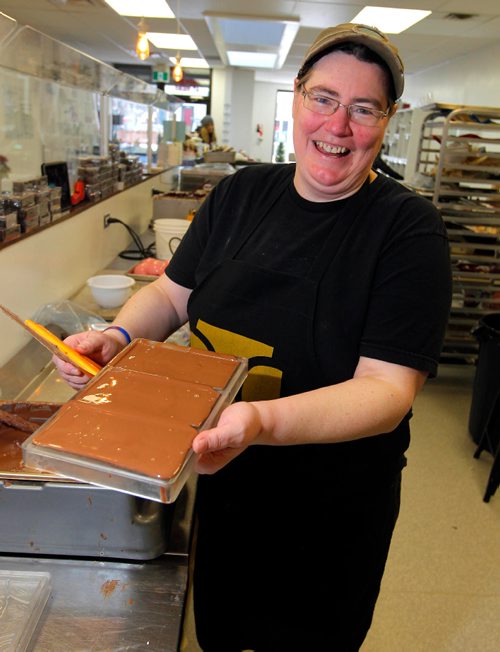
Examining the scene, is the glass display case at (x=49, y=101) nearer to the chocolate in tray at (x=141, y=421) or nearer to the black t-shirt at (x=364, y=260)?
the black t-shirt at (x=364, y=260)

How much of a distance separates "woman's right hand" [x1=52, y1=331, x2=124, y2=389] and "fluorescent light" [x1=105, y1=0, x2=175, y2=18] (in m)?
5.48

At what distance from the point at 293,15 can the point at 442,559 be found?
5.59 meters

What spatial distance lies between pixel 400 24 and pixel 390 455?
6170 millimetres

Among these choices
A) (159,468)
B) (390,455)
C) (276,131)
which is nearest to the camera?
(159,468)

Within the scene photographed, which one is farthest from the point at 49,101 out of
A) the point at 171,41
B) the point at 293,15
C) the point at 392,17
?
the point at 171,41

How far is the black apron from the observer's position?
3.52 ft

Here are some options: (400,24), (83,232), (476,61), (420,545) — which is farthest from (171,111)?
(420,545)

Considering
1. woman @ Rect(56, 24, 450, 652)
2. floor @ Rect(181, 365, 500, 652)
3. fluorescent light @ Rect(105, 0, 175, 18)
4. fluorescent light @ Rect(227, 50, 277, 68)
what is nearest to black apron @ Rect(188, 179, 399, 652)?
woman @ Rect(56, 24, 450, 652)

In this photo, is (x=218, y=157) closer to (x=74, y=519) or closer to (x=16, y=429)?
(x=16, y=429)

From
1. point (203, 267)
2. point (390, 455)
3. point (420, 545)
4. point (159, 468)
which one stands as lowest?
point (420, 545)

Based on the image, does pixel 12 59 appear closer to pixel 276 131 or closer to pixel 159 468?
pixel 159 468

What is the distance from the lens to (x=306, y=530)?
1.19m

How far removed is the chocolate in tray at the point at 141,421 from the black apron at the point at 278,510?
14 cm

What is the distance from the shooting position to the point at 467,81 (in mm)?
7547
